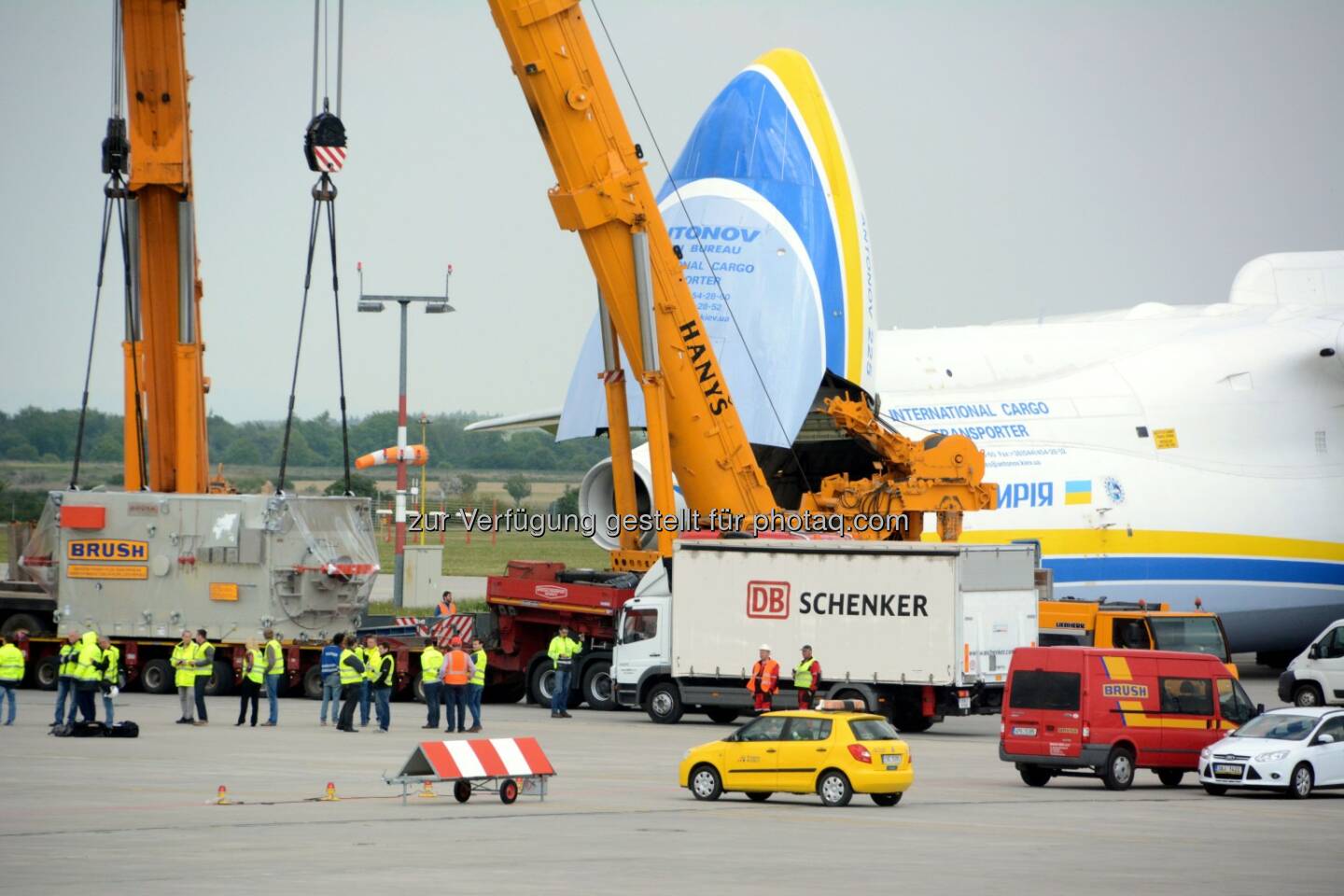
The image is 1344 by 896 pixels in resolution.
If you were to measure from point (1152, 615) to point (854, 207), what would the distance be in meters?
8.74

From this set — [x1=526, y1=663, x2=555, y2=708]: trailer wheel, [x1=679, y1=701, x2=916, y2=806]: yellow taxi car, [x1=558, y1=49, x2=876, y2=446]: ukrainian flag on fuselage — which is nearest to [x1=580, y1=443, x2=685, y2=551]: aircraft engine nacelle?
[x1=558, y1=49, x2=876, y2=446]: ukrainian flag on fuselage

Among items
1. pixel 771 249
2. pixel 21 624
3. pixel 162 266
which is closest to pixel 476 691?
pixel 162 266

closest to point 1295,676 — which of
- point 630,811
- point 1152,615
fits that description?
point 1152,615

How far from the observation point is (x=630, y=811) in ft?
59.6

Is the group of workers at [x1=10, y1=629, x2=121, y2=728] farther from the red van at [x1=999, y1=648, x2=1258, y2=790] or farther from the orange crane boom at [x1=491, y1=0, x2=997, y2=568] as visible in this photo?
the red van at [x1=999, y1=648, x2=1258, y2=790]

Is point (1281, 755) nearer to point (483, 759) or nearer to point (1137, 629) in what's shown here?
point (483, 759)

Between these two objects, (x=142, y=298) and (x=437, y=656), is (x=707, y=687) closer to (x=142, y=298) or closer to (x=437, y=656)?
(x=437, y=656)

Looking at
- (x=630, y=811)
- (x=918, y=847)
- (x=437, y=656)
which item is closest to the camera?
(x=918, y=847)

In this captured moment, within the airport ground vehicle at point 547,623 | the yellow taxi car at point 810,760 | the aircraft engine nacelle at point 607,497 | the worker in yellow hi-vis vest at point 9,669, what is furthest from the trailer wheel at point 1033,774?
the worker in yellow hi-vis vest at point 9,669

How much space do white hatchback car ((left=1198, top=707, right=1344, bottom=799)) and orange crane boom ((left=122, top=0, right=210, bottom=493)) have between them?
17.3 meters

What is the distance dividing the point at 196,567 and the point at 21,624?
12.0 ft

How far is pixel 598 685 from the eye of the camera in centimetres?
3134

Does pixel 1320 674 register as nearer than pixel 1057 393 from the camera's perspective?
Yes

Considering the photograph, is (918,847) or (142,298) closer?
(918,847)
